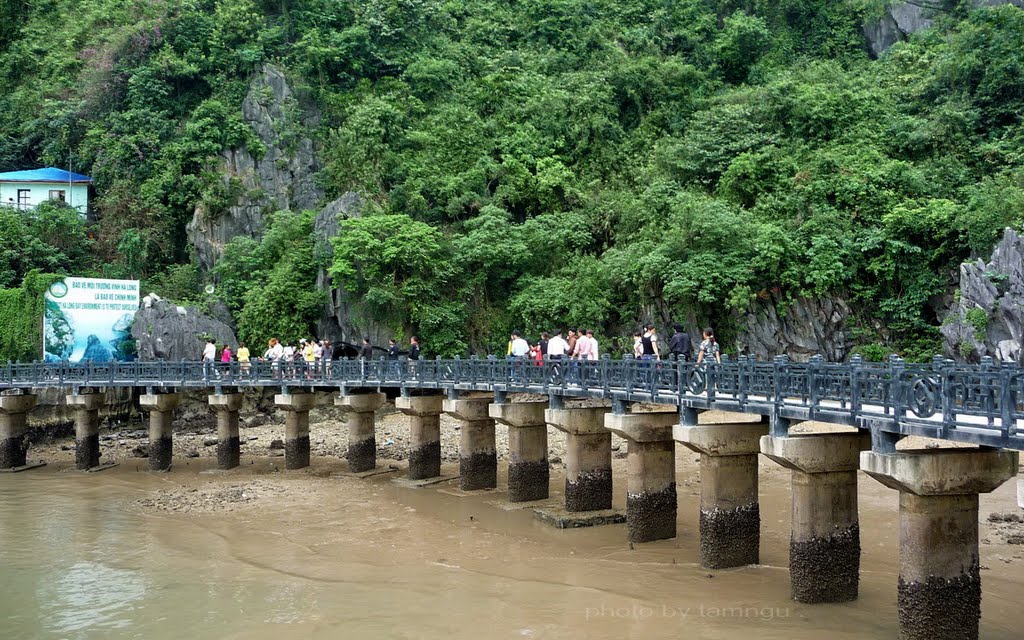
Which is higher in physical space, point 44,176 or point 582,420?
point 44,176

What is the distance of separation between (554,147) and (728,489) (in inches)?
1344

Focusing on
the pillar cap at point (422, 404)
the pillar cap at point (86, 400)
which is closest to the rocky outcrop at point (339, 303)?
the pillar cap at point (86, 400)

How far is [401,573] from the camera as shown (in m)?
19.5

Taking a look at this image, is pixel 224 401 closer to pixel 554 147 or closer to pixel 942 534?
pixel 554 147

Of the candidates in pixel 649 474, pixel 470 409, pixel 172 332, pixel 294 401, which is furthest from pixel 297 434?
pixel 649 474

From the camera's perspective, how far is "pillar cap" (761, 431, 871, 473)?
15289mm

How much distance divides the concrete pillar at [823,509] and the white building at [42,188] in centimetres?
4876

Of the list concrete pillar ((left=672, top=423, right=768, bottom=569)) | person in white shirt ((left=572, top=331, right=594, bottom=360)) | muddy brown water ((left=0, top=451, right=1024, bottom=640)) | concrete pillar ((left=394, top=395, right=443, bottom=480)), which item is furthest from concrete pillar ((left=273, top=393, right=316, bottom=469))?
concrete pillar ((left=672, top=423, right=768, bottom=569))

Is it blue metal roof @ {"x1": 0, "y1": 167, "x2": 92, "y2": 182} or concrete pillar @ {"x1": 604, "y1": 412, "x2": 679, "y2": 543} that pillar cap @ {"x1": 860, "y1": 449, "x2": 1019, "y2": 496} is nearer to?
concrete pillar @ {"x1": 604, "y1": 412, "x2": 679, "y2": 543}

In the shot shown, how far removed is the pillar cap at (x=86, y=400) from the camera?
1385 inches

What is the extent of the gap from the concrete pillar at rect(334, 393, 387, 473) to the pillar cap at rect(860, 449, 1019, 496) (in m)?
20.5

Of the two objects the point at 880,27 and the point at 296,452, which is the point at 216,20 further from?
the point at 880,27

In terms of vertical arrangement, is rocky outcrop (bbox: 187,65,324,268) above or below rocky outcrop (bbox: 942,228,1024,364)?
above

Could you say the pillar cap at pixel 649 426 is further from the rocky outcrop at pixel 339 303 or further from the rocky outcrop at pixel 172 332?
the rocky outcrop at pixel 172 332
